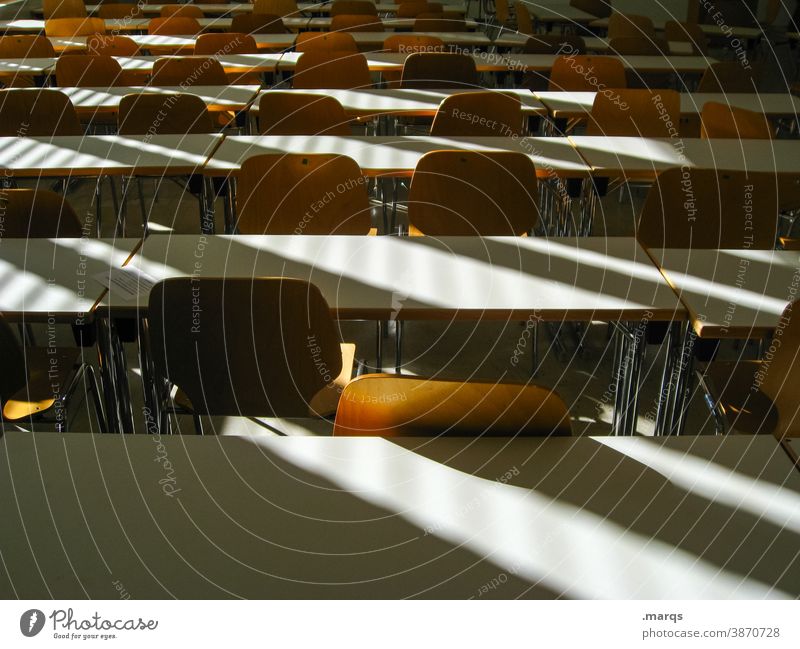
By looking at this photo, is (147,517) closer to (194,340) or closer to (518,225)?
(194,340)

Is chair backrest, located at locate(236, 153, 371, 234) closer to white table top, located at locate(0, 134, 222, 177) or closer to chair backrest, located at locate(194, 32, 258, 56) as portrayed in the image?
white table top, located at locate(0, 134, 222, 177)

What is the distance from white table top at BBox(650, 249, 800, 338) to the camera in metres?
2.09

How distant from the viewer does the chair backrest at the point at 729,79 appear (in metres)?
4.99

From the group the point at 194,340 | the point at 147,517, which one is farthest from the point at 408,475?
the point at 194,340

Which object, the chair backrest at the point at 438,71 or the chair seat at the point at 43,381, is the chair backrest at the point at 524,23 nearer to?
the chair backrest at the point at 438,71

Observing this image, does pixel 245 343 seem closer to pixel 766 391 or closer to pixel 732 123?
pixel 766 391

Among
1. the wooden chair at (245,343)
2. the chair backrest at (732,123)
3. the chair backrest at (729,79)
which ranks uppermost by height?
the chair backrest at (729,79)

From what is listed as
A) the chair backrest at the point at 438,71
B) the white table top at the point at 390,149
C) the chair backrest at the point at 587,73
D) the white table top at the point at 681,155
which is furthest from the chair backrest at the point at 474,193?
the chair backrest at the point at 587,73

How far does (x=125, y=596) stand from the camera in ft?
3.80

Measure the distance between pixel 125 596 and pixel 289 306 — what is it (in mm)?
957

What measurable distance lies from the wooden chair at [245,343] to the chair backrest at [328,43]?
159 inches

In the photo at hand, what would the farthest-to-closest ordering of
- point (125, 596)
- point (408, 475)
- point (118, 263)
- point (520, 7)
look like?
point (520, 7), point (118, 263), point (408, 475), point (125, 596)

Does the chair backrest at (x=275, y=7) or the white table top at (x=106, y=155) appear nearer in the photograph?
the white table top at (x=106, y=155)

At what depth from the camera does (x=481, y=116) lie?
4.10 metres
